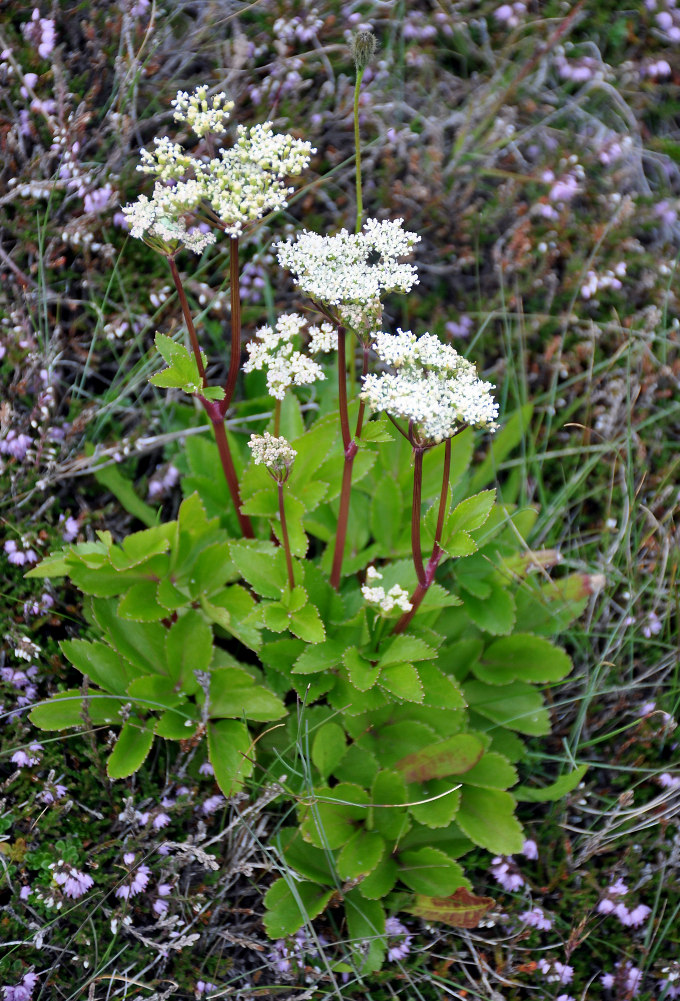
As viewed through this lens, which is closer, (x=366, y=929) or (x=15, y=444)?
(x=366, y=929)

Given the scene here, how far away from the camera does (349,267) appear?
6.61 ft

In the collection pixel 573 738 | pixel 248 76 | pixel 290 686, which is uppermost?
pixel 248 76

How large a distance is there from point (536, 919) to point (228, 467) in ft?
5.59

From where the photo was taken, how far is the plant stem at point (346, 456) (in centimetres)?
215

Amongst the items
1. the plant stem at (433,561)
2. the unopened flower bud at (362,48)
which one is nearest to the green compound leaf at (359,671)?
the plant stem at (433,561)

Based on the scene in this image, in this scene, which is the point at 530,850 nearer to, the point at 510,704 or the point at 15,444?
the point at 510,704

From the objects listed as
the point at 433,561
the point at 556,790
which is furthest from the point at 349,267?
the point at 556,790

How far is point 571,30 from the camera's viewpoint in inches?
155

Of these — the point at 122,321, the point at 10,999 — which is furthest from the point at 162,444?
the point at 10,999

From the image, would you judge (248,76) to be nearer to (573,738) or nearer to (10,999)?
(573,738)

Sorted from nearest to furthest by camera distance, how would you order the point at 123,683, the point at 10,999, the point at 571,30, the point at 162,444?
the point at 10,999, the point at 123,683, the point at 162,444, the point at 571,30

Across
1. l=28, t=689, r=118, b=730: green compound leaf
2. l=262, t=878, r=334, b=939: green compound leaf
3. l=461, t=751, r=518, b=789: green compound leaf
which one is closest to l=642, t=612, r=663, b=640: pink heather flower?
l=461, t=751, r=518, b=789: green compound leaf

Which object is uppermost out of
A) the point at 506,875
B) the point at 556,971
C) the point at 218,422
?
the point at 218,422

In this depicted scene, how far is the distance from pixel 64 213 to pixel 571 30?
256 cm
